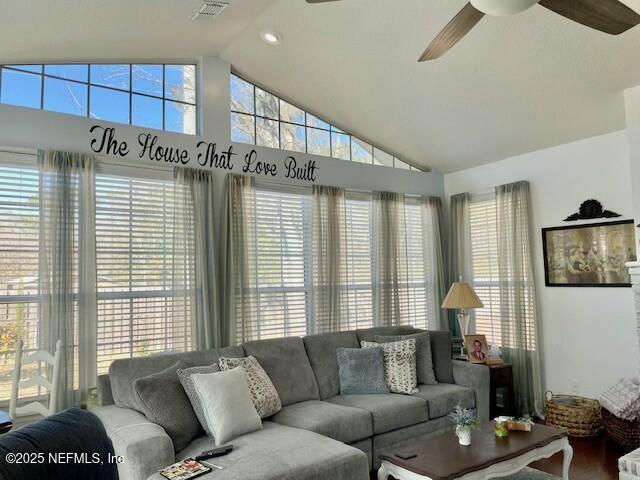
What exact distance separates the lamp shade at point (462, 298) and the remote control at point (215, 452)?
2.89 m

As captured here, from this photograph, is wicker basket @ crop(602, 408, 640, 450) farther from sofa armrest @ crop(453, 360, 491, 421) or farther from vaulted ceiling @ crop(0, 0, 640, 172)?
vaulted ceiling @ crop(0, 0, 640, 172)

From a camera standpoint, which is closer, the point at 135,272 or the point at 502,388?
the point at 135,272

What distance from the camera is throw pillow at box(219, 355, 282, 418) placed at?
3379 millimetres

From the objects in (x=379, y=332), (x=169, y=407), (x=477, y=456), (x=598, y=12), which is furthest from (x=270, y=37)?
(x=477, y=456)

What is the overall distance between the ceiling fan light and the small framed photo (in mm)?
3499

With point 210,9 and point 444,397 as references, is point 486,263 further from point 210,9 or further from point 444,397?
point 210,9

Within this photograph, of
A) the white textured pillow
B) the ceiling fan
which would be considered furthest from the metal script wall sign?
the ceiling fan

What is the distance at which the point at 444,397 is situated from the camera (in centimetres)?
405

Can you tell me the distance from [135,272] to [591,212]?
13.6ft

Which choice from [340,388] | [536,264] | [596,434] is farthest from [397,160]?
[596,434]

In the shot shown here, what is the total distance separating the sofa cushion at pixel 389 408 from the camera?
3622 millimetres

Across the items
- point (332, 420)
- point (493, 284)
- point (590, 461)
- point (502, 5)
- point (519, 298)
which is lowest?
point (590, 461)

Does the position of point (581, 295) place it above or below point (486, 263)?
below

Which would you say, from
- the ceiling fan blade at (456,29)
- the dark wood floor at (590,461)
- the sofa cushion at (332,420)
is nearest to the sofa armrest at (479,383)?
the dark wood floor at (590,461)
